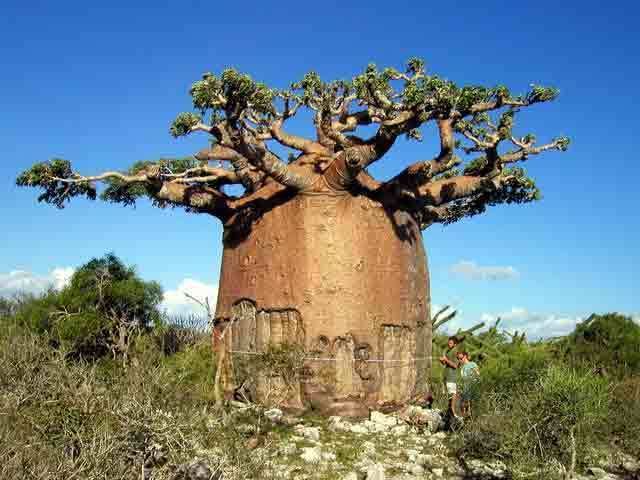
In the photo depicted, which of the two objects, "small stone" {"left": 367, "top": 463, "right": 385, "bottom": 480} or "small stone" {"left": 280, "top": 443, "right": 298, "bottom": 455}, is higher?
A: "small stone" {"left": 280, "top": 443, "right": 298, "bottom": 455}

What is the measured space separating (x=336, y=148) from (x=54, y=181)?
432 centimetres

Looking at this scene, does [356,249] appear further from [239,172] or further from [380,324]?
[239,172]

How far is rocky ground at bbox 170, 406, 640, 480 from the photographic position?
6.68 meters

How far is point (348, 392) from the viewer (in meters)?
9.29

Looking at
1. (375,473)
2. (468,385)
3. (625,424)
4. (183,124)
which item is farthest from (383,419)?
(183,124)

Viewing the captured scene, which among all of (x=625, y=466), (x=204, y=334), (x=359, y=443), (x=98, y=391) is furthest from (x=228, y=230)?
(x=625, y=466)

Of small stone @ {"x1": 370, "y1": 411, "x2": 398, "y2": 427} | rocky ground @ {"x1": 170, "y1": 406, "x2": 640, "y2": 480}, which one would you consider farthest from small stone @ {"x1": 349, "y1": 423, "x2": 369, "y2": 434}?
small stone @ {"x1": 370, "y1": 411, "x2": 398, "y2": 427}

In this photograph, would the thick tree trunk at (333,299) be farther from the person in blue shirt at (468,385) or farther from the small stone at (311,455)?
the small stone at (311,455)

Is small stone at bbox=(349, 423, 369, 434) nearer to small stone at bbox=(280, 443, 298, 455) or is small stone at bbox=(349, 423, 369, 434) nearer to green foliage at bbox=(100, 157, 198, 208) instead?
small stone at bbox=(280, 443, 298, 455)

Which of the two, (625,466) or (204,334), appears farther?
(204,334)

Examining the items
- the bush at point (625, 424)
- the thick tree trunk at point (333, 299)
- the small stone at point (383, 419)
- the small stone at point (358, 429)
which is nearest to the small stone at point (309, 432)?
the small stone at point (358, 429)

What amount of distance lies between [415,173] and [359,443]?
153 inches

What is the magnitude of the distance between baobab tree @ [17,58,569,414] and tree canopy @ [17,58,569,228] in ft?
0.07

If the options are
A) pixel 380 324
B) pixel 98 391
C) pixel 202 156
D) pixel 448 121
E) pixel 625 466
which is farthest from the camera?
pixel 202 156
